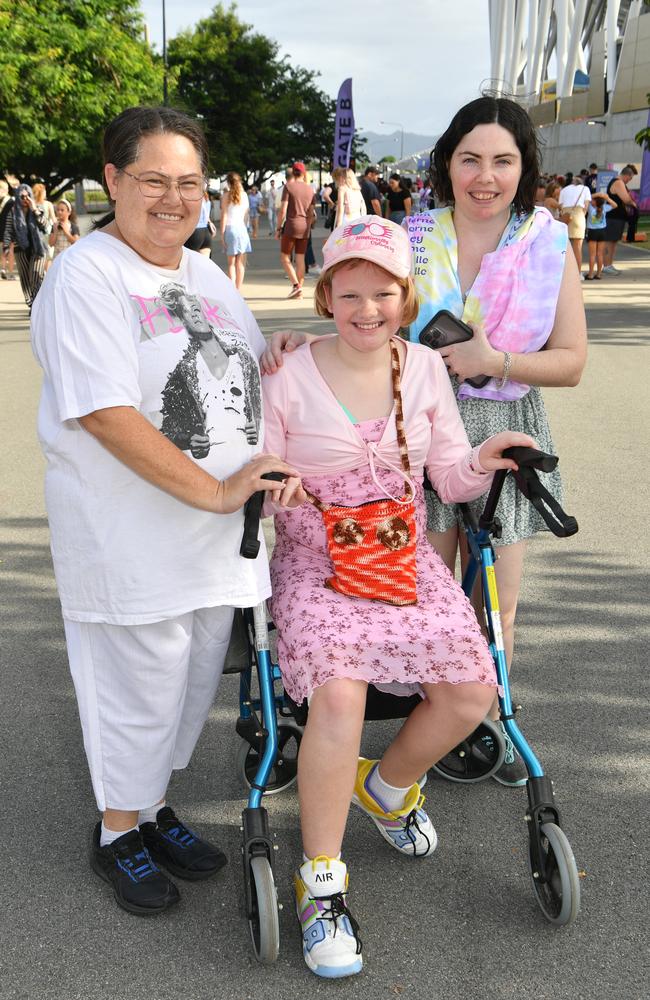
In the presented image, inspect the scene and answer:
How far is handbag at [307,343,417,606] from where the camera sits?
8.80 ft

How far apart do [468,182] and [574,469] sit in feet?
13.5

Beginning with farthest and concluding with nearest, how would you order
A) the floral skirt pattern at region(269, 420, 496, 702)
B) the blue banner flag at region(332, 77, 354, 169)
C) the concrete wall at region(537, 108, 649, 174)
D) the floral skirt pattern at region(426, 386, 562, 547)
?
1. the concrete wall at region(537, 108, 649, 174)
2. the blue banner flag at region(332, 77, 354, 169)
3. the floral skirt pattern at region(426, 386, 562, 547)
4. the floral skirt pattern at region(269, 420, 496, 702)

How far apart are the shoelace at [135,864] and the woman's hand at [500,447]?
141 cm

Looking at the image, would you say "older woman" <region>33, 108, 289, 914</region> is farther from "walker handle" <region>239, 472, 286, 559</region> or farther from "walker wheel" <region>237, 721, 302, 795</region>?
"walker wheel" <region>237, 721, 302, 795</region>

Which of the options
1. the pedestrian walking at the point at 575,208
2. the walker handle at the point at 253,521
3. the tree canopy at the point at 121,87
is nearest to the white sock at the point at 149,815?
the walker handle at the point at 253,521

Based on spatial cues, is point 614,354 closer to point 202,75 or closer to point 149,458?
point 149,458

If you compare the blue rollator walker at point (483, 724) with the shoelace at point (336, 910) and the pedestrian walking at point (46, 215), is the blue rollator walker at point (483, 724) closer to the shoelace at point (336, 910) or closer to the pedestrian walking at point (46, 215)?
the shoelace at point (336, 910)

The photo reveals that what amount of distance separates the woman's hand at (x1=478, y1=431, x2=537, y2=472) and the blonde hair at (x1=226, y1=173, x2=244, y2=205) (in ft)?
44.1

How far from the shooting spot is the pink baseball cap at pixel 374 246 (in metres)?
2.60

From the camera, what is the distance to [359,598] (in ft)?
8.80

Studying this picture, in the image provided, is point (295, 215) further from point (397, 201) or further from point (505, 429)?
point (505, 429)

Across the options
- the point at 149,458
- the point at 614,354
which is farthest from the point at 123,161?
the point at 614,354

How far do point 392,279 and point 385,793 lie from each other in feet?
4.64

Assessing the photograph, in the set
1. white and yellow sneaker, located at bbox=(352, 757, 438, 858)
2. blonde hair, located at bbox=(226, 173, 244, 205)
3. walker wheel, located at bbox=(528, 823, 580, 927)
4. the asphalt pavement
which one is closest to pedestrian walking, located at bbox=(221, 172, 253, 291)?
blonde hair, located at bbox=(226, 173, 244, 205)
